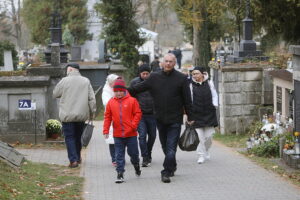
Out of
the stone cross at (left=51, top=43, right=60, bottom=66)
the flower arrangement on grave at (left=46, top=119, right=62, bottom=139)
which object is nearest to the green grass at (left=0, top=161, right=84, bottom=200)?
the flower arrangement on grave at (left=46, top=119, right=62, bottom=139)

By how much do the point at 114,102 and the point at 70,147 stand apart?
1.83m

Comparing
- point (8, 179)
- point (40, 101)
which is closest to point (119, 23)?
point (40, 101)

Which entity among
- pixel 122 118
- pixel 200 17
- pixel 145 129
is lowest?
pixel 145 129

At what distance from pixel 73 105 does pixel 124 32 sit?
2610 centimetres

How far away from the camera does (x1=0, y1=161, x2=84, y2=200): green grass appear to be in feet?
29.2

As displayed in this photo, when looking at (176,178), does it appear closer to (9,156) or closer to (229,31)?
(9,156)

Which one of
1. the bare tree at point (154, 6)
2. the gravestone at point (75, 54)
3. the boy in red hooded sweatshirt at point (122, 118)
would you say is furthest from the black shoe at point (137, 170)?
the gravestone at point (75, 54)

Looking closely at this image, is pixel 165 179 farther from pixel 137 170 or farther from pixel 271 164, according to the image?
pixel 271 164

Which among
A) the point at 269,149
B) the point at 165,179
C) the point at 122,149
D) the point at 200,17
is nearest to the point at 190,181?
the point at 165,179

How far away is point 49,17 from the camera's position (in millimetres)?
59906

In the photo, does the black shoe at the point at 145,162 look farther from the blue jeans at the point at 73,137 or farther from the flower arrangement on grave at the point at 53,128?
the flower arrangement on grave at the point at 53,128

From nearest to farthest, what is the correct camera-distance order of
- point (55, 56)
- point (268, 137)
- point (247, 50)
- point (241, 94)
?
1. point (268, 137)
2. point (241, 94)
3. point (55, 56)
4. point (247, 50)

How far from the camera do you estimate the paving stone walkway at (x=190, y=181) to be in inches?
364

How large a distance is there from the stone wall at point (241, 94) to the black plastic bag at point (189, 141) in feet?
21.4
